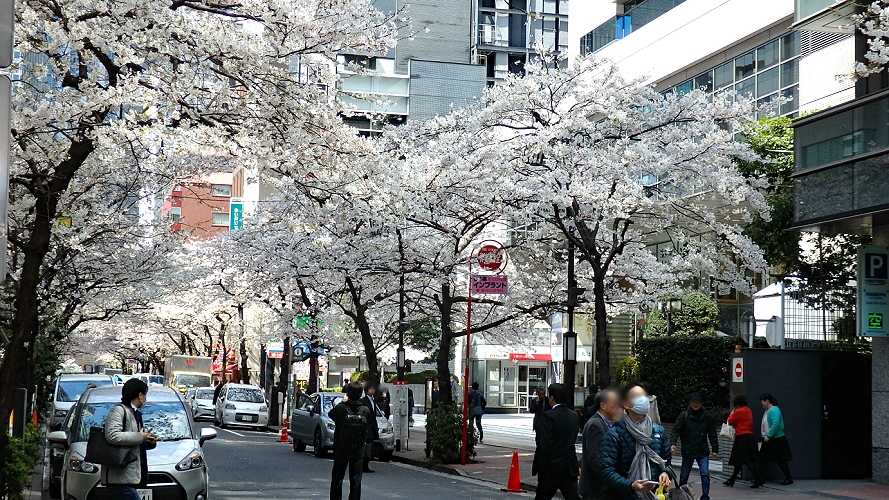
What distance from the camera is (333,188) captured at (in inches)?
589

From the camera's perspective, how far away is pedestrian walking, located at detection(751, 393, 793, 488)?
21.3 m

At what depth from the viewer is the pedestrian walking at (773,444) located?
21.3 meters

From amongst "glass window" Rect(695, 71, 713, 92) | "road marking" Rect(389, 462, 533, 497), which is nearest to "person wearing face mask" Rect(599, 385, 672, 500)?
"road marking" Rect(389, 462, 533, 497)

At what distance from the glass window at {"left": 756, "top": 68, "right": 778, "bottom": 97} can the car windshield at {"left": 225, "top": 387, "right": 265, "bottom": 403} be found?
74.4 ft

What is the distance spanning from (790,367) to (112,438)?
616 inches

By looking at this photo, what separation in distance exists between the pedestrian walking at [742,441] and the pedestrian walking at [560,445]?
28.9 ft

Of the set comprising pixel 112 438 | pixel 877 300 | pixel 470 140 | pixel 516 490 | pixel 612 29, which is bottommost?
pixel 516 490

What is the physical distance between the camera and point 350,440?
593 inches

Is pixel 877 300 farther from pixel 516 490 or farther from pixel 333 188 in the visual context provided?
pixel 333 188

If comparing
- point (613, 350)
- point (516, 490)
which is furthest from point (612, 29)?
point (516, 490)

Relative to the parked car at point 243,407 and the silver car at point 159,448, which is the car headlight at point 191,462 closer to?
the silver car at point 159,448

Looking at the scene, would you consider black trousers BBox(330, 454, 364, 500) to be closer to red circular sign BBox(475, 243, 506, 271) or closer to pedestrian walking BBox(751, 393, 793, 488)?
pedestrian walking BBox(751, 393, 793, 488)

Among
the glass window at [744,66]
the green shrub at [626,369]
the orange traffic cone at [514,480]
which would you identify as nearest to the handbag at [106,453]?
the orange traffic cone at [514,480]

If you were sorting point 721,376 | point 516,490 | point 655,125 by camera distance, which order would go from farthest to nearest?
point 721,376, point 655,125, point 516,490
